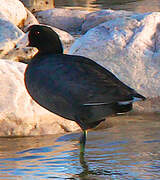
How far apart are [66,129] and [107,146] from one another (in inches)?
36.8

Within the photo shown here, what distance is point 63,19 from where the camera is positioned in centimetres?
1499

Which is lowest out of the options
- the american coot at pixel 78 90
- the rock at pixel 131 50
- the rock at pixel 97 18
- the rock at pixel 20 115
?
the rock at pixel 97 18

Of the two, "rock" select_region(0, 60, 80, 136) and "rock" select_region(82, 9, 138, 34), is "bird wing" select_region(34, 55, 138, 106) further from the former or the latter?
"rock" select_region(82, 9, 138, 34)

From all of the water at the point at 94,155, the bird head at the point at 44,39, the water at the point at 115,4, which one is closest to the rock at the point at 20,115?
the water at the point at 94,155

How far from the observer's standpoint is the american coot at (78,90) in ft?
16.8

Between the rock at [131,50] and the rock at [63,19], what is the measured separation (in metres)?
6.69

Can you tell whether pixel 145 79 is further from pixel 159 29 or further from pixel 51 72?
pixel 51 72

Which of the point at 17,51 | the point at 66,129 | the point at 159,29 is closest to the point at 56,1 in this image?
the point at 17,51

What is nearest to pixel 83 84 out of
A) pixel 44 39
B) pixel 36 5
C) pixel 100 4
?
pixel 44 39

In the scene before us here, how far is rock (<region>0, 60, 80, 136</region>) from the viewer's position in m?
6.37

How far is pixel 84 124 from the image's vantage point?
5.31 m

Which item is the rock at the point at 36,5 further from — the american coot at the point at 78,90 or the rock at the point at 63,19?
the american coot at the point at 78,90

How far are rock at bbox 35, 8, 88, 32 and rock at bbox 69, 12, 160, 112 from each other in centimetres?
669

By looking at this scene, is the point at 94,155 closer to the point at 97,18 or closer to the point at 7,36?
the point at 7,36
